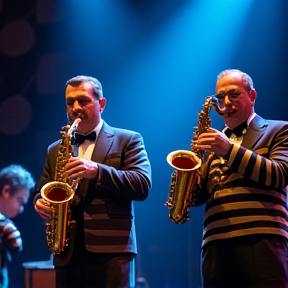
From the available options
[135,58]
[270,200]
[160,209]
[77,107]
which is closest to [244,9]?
[135,58]

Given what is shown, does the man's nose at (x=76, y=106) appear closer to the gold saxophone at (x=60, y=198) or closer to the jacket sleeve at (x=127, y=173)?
the gold saxophone at (x=60, y=198)

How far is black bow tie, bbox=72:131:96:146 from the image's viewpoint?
3.36 meters

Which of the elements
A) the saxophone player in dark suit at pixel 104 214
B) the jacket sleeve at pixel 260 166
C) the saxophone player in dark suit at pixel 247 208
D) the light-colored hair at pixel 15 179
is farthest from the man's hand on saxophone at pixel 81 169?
the light-colored hair at pixel 15 179

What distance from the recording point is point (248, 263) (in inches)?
109

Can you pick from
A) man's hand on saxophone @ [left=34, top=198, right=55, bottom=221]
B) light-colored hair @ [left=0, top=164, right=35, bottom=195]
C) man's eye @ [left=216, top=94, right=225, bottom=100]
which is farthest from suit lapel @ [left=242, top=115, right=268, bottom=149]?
light-colored hair @ [left=0, top=164, right=35, bottom=195]

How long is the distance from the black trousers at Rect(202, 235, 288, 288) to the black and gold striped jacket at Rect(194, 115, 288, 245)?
1.8 inches

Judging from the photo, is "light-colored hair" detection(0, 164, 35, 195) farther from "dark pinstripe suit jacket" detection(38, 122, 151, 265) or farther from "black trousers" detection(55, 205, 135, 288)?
"black trousers" detection(55, 205, 135, 288)

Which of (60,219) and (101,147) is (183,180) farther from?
(60,219)

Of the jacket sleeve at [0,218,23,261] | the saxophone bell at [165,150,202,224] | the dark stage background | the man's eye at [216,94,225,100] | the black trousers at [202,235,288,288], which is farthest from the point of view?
the dark stage background

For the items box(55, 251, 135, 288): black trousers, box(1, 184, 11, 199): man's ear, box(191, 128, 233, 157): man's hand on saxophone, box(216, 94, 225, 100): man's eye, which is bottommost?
box(55, 251, 135, 288): black trousers

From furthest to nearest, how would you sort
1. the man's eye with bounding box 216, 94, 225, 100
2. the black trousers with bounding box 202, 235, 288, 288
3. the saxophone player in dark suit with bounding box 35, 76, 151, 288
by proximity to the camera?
the man's eye with bounding box 216, 94, 225, 100 < the saxophone player in dark suit with bounding box 35, 76, 151, 288 < the black trousers with bounding box 202, 235, 288, 288

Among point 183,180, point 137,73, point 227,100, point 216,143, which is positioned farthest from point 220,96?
point 137,73

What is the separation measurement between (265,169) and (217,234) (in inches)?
17.2

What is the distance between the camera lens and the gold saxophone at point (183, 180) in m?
3.09
